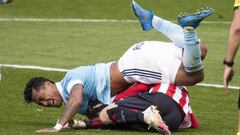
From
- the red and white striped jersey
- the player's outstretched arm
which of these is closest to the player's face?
the player's outstretched arm

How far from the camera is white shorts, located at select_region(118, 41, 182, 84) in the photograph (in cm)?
1070

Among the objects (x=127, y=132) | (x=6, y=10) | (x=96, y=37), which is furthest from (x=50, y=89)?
(x=6, y=10)

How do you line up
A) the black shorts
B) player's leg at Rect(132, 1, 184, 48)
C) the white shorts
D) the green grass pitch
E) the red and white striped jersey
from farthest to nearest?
the green grass pitch < player's leg at Rect(132, 1, 184, 48) < the white shorts < the red and white striped jersey < the black shorts

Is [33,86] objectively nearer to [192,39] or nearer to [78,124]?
[78,124]

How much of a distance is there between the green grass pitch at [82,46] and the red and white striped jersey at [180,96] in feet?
0.44

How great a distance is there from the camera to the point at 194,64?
10.5 metres

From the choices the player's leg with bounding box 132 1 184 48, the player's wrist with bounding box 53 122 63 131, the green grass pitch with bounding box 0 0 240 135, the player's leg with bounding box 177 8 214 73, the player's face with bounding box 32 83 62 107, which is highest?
the player's leg with bounding box 177 8 214 73

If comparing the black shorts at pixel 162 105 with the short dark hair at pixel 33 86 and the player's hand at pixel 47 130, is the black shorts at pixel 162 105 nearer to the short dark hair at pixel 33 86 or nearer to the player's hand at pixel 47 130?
the player's hand at pixel 47 130

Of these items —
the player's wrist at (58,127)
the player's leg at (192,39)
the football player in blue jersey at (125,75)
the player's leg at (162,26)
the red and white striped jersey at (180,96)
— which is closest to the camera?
the player's leg at (192,39)

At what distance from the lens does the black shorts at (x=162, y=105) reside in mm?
10344

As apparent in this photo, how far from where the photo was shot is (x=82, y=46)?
1909cm

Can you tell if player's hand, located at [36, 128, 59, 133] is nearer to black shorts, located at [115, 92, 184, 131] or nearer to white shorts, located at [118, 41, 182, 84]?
black shorts, located at [115, 92, 184, 131]

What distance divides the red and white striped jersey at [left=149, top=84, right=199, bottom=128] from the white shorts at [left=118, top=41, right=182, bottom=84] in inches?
3.4

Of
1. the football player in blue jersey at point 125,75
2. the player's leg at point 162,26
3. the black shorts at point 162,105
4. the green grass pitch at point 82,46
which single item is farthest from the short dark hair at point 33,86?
the player's leg at point 162,26
